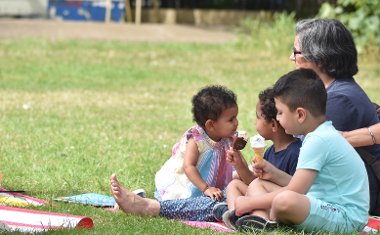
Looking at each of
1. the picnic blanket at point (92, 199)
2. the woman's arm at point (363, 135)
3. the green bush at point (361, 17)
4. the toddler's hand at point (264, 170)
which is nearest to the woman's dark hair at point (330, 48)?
the woman's arm at point (363, 135)

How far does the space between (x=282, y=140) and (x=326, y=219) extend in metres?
0.68

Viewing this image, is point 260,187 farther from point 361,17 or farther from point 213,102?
point 361,17

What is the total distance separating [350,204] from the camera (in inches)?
194

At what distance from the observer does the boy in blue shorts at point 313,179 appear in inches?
189

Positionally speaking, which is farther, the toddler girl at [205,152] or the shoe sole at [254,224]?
the toddler girl at [205,152]

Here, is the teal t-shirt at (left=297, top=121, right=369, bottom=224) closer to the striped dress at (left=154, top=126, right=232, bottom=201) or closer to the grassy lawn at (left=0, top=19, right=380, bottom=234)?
the grassy lawn at (left=0, top=19, right=380, bottom=234)

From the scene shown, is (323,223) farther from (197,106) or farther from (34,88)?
(34,88)

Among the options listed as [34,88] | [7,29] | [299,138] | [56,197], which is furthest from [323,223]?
[7,29]

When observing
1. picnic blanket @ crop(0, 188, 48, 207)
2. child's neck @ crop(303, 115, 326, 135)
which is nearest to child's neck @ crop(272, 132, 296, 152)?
child's neck @ crop(303, 115, 326, 135)

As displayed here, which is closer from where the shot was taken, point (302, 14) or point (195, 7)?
point (302, 14)

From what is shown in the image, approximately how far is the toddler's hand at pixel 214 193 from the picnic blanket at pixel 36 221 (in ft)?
2.70

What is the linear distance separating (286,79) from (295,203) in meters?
0.64

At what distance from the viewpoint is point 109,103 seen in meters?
11.3

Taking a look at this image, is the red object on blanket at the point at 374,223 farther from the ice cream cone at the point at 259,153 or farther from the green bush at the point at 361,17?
the green bush at the point at 361,17
